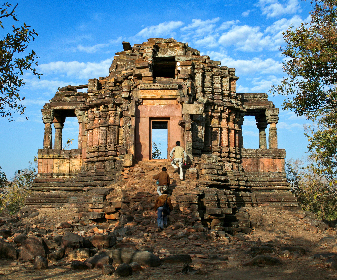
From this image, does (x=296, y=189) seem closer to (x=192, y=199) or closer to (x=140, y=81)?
(x=140, y=81)

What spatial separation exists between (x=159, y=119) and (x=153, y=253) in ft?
29.0

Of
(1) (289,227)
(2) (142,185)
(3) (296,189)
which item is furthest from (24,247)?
(3) (296,189)

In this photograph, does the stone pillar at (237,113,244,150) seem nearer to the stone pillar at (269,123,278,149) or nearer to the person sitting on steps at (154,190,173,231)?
the stone pillar at (269,123,278,149)

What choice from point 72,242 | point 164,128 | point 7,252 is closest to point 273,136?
point 164,128

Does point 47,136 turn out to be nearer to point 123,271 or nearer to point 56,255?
point 56,255

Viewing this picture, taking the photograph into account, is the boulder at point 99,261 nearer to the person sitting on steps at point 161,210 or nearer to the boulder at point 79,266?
the boulder at point 79,266

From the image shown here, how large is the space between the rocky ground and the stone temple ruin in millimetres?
2304

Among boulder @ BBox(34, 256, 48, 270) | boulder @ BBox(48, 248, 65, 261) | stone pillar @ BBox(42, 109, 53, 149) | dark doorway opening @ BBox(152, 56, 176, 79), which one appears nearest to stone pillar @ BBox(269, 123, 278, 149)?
dark doorway opening @ BBox(152, 56, 176, 79)

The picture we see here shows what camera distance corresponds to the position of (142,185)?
13484mm

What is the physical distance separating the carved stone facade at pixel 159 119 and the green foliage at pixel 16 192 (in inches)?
239

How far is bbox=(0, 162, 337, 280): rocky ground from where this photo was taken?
7.32 metres

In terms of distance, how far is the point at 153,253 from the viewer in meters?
8.77

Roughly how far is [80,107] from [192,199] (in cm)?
1205

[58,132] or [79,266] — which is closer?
[79,266]
